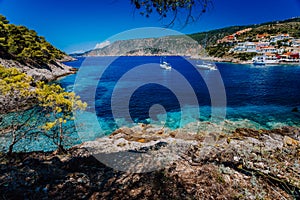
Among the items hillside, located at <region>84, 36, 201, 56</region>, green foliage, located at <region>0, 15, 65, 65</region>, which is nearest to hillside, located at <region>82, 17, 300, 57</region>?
hillside, located at <region>84, 36, 201, 56</region>

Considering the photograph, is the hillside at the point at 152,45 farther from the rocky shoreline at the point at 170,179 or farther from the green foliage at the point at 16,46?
the rocky shoreline at the point at 170,179

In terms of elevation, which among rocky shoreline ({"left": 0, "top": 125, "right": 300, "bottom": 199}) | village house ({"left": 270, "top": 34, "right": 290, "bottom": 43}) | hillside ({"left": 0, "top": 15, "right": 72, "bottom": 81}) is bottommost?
rocky shoreline ({"left": 0, "top": 125, "right": 300, "bottom": 199})

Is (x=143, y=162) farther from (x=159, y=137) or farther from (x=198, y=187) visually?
(x=159, y=137)

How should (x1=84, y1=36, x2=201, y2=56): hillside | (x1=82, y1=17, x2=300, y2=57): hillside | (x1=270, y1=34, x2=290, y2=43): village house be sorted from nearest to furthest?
(x1=84, y1=36, x2=201, y2=56): hillside
(x1=82, y1=17, x2=300, y2=57): hillside
(x1=270, y1=34, x2=290, y2=43): village house

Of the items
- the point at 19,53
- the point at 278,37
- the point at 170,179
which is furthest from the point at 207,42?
the point at 170,179

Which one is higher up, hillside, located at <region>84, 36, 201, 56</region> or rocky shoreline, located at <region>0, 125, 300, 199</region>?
hillside, located at <region>84, 36, 201, 56</region>

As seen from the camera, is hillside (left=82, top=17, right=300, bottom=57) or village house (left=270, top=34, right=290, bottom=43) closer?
hillside (left=82, top=17, right=300, bottom=57)

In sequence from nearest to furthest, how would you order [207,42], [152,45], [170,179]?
[170,179]
[152,45]
[207,42]

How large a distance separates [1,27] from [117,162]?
4379cm

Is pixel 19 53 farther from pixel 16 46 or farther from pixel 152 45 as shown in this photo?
pixel 152 45

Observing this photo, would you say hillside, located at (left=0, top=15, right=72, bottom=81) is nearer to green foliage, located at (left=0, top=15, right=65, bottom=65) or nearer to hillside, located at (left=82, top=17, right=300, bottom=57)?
green foliage, located at (left=0, top=15, right=65, bottom=65)

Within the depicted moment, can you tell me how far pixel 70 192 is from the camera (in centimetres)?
454

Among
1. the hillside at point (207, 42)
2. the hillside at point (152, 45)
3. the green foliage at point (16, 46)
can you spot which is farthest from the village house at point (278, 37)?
the green foliage at point (16, 46)

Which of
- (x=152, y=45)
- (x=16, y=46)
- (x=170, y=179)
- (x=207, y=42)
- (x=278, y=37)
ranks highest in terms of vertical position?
(x=207, y=42)
